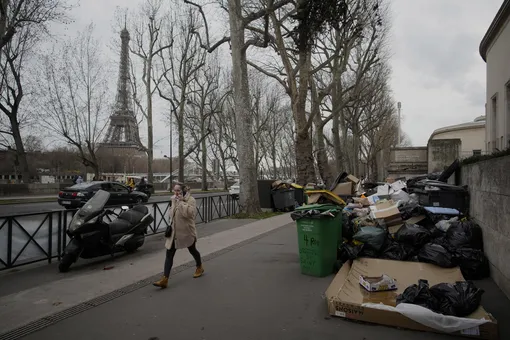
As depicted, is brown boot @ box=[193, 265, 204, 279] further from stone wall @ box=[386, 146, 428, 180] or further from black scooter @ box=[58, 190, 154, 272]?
stone wall @ box=[386, 146, 428, 180]

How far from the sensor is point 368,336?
11.9 ft

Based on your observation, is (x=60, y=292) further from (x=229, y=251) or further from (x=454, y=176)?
(x=454, y=176)

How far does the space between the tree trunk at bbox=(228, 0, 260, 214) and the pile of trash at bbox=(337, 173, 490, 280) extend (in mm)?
7524

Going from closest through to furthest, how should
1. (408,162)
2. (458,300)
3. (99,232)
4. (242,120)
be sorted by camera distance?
(458,300) < (99,232) < (242,120) < (408,162)

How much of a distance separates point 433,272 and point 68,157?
6480 centimetres

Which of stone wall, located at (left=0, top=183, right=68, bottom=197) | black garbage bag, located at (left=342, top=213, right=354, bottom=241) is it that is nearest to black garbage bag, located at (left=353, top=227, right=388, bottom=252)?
black garbage bag, located at (left=342, top=213, right=354, bottom=241)

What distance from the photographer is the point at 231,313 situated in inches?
171

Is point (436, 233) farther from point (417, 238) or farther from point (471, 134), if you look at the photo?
point (471, 134)

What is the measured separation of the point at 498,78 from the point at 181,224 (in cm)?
1473

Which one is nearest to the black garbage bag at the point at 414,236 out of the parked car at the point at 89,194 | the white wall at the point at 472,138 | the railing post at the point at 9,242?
the railing post at the point at 9,242

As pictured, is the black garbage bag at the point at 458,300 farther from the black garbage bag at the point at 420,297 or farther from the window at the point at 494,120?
the window at the point at 494,120

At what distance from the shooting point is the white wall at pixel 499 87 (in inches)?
536

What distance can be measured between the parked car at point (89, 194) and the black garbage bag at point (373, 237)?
46.6 feet

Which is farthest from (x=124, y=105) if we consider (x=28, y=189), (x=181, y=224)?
(x=181, y=224)
